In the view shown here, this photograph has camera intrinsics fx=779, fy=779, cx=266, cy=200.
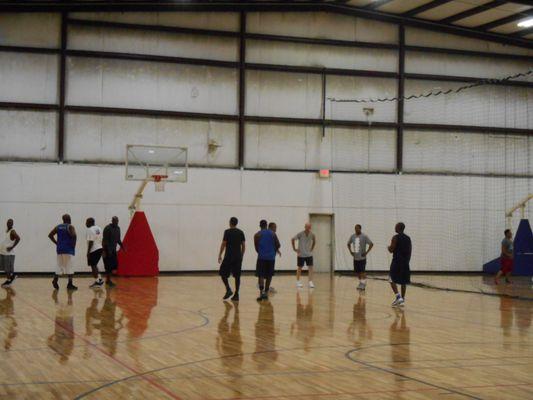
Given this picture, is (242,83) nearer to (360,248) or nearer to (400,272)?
(360,248)

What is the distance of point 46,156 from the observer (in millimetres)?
24531

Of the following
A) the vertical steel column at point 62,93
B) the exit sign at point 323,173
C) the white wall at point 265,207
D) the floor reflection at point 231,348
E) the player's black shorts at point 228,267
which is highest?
the vertical steel column at point 62,93

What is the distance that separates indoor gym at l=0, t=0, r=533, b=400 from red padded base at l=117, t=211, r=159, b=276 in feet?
0.21

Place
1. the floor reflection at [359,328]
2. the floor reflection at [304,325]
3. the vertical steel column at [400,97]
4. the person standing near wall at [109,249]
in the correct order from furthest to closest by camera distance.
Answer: the vertical steel column at [400,97] < the person standing near wall at [109,249] < the floor reflection at [359,328] < the floor reflection at [304,325]

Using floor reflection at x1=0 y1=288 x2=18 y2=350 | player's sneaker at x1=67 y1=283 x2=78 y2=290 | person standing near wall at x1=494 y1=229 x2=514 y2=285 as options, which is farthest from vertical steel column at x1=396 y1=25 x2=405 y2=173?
floor reflection at x1=0 y1=288 x2=18 y2=350

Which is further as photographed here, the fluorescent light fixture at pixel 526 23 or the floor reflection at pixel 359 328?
the fluorescent light fixture at pixel 526 23

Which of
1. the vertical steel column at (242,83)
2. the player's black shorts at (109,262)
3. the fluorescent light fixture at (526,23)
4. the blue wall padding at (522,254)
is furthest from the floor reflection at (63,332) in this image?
the fluorescent light fixture at (526,23)

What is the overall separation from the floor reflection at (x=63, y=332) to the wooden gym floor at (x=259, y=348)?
0.05 ft

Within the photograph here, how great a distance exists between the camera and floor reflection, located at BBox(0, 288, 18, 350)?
390 inches

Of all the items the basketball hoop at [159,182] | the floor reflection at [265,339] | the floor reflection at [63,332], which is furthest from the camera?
the basketball hoop at [159,182]

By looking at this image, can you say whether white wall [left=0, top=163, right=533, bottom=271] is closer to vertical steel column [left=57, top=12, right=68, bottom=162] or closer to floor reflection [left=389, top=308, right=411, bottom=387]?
vertical steel column [left=57, top=12, right=68, bottom=162]

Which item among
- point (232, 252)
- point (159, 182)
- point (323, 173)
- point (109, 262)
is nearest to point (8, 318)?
point (232, 252)

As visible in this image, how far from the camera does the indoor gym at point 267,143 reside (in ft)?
79.0

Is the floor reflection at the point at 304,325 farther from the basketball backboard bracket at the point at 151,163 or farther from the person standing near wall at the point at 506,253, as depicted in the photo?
the basketball backboard bracket at the point at 151,163
